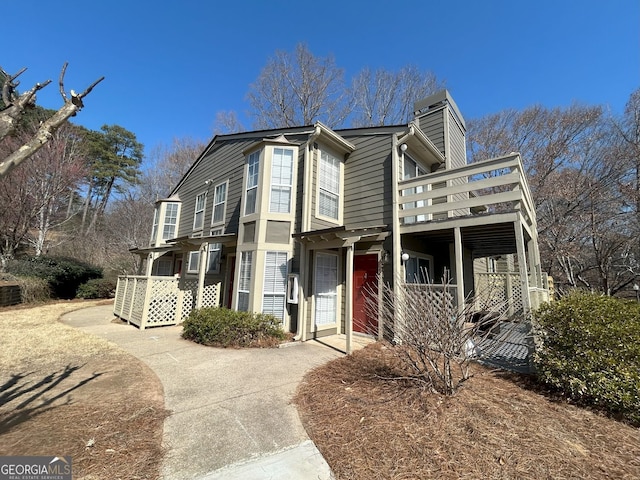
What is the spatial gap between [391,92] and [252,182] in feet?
50.9

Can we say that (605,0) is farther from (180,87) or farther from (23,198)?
(23,198)

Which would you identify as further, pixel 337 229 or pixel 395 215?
pixel 395 215

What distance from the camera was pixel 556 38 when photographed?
9516 mm

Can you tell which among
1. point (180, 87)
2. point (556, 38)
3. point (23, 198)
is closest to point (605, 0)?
point (556, 38)

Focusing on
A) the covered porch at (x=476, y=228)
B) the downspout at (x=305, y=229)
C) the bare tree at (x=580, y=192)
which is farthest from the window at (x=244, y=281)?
the bare tree at (x=580, y=192)

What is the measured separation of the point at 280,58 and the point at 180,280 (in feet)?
57.7

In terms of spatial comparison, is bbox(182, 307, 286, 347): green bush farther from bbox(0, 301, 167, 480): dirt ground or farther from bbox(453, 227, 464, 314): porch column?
bbox(453, 227, 464, 314): porch column

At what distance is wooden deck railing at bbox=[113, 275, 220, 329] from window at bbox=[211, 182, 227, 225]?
10.1 feet

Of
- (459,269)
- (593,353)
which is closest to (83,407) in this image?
(593,353)

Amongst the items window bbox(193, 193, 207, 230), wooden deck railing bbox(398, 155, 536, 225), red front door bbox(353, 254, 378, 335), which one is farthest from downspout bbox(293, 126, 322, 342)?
window bbox(193, 193, 207, 230)

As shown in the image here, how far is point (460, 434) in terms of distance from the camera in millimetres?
2990

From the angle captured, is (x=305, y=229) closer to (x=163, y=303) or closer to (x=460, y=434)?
(x=163, y=303)

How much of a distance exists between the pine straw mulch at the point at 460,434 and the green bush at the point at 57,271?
52.9 ft

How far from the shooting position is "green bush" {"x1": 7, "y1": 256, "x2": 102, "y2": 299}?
512 inches
